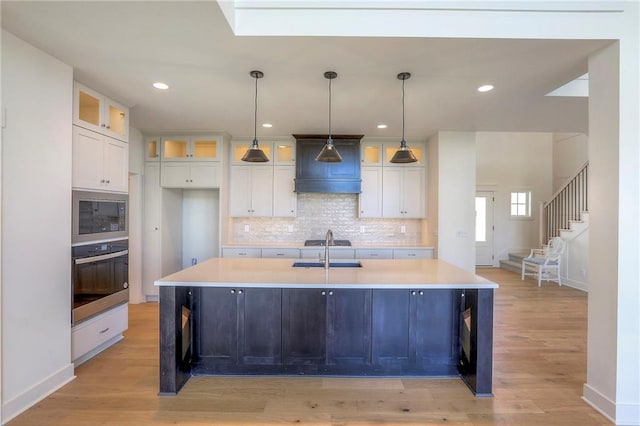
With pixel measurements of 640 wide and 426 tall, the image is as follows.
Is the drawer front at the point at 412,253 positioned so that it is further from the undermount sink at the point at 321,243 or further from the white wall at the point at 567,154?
the white wall at the point at 567,154

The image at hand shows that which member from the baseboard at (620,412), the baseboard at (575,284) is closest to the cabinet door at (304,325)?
the baseboard at (620,412)

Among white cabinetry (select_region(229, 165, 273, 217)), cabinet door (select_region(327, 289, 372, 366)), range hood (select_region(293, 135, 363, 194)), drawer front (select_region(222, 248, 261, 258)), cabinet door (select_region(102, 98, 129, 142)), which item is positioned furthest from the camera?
white cabinetry (select_region(229, 165, 273, 217))

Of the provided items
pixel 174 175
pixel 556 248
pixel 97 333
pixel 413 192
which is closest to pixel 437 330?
pixel 413 192

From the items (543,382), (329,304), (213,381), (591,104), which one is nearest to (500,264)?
(543,382)

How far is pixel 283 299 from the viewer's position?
251 cm

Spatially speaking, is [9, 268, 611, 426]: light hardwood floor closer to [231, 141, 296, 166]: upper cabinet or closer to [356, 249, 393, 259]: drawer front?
[356, 249, 393, 259]: drawer front

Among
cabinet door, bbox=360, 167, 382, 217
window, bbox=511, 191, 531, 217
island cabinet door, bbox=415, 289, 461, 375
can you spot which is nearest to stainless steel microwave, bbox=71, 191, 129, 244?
island cabinet door, bbox=415, 289, 461, 375

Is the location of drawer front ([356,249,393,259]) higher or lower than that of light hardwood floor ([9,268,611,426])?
higher

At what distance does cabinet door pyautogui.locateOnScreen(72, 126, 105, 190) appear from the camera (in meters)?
2.66

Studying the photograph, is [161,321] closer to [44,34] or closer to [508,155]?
[44,34]

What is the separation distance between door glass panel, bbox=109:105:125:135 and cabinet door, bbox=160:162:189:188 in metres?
1.33

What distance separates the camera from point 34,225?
2.23 meters

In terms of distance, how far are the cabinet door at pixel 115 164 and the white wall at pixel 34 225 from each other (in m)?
0.49

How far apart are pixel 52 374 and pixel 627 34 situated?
4.85 metres
